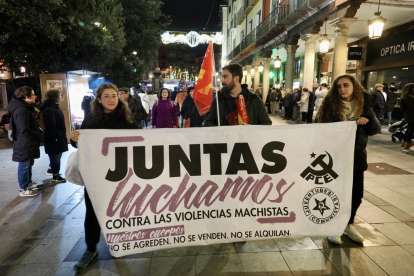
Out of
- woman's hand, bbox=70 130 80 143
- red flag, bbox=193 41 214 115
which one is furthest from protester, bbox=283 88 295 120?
woman's hand, bbox=70 130 80 143

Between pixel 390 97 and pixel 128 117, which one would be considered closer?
pixel 128 117

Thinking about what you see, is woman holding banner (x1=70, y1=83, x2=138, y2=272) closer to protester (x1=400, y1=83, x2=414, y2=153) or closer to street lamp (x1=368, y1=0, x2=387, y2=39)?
protester (x1=400, y1=83, x2=414, y2=153)

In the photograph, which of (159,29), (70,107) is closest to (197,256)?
(70,107)

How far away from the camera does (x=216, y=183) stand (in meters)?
2.66

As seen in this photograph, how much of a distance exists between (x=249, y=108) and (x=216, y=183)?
1.27 m

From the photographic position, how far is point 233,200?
8.81 ft

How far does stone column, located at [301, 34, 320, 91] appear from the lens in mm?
13742

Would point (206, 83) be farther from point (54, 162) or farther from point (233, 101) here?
point (54, 162)

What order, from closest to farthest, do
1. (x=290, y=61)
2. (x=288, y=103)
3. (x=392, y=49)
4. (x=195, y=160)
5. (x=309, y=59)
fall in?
(x=195, y=160), (x=392, y=49), (x=309, y=59), (x=288, y=103), (x=290, y=61)

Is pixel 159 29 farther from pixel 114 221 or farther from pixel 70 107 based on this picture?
pixel 114 221

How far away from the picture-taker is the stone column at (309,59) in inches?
541

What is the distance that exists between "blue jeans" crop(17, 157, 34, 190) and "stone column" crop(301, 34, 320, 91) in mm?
12537

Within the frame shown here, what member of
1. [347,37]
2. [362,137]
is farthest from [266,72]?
[362,137]

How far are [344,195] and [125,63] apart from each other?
20.1 meters
